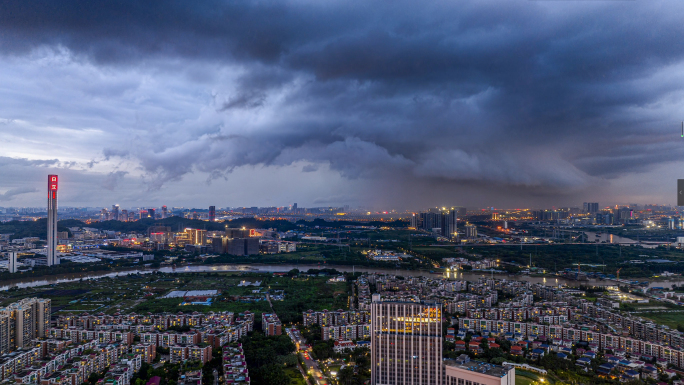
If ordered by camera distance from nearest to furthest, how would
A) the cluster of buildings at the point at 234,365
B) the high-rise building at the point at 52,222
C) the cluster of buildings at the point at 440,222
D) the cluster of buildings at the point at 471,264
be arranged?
the cluster of buildings at the point at 234,365 < the high-rise building at the point at 52,222 < the cluster of buildings at the point at 471,264 < the cluster of buildings at the point at 440,222

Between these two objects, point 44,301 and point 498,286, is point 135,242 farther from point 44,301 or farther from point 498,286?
point 498,286

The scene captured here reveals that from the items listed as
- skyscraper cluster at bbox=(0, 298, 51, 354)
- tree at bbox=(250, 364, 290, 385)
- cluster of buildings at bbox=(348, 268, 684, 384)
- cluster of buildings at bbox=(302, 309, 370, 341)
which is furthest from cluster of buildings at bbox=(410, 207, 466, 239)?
skyscraper cluster at bbox=(0, 298, 51, 354)

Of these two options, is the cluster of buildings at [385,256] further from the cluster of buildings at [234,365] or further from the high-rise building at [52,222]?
the high-rise building at [52,222]

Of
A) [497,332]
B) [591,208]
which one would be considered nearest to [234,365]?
[497,332]

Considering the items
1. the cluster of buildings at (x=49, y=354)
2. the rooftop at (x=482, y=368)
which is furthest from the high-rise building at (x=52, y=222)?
the rooftop at (x=482, y=368)

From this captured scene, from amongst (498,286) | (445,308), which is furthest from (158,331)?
(498,286)

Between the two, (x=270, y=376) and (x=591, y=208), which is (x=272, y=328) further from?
(x=591, y=208)
